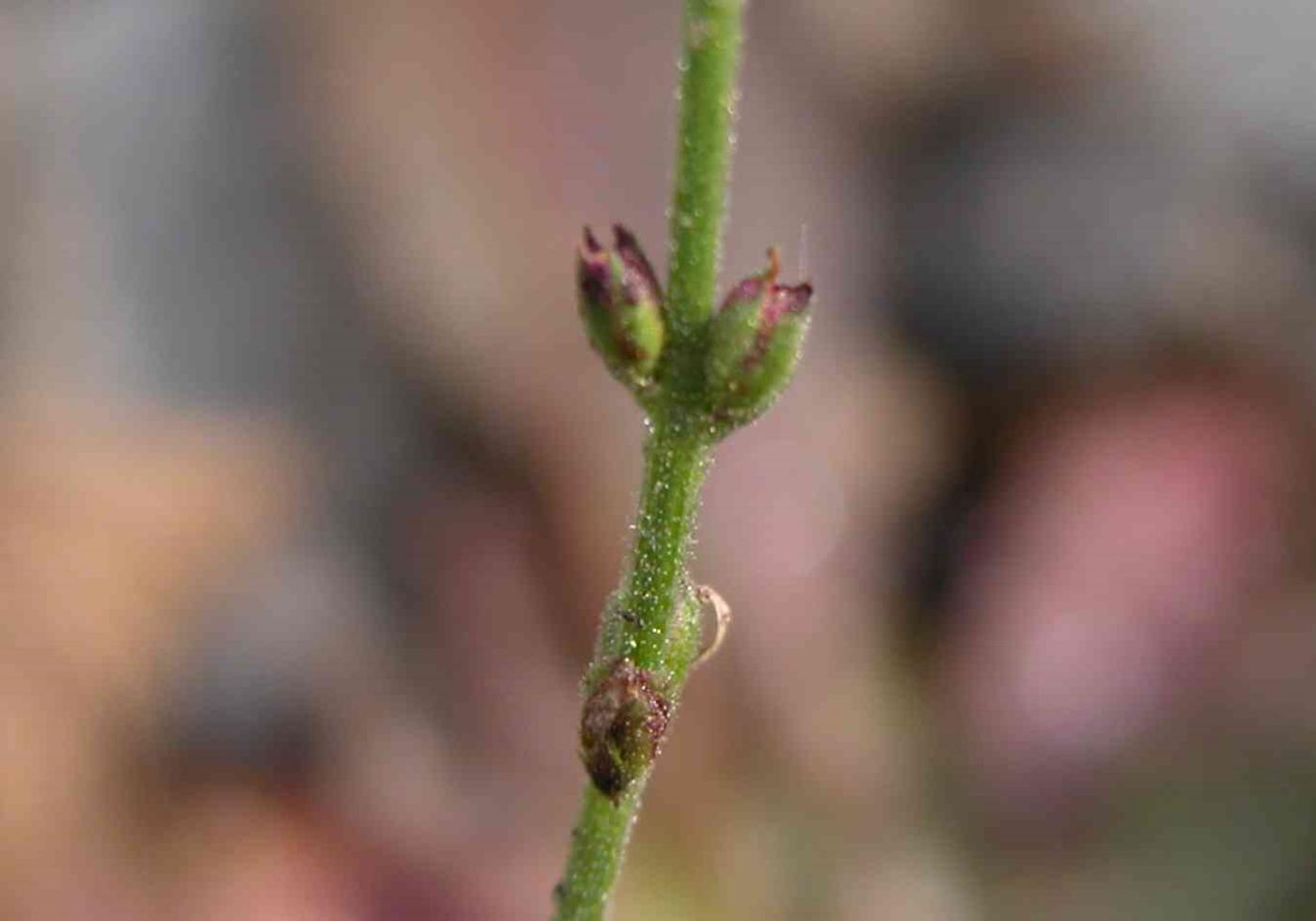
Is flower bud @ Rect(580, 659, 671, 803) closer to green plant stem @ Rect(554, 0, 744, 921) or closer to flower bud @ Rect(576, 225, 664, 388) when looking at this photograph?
green plant stem @ Rect(554, 0, 744, 921)

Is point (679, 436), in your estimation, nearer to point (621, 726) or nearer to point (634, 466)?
point (621, 726)

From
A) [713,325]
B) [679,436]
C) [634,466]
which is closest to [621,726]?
[679,436]

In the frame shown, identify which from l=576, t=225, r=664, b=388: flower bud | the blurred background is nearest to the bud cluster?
l=576, t=225, r=664, b=388: flower bud

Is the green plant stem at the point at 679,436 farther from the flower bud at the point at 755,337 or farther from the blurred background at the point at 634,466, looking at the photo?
the blurred background at the point at 634,466

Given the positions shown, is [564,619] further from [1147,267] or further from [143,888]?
[1147,267]

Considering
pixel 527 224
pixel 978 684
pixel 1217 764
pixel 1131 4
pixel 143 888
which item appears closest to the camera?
pixel 143 888

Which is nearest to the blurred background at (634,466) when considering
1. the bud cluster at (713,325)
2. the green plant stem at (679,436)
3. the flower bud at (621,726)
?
the green plant stem at (679,436)

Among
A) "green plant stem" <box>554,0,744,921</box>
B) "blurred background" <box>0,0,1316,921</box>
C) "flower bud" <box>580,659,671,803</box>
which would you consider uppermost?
"blurred background" <box>0,0,1316,921</box>

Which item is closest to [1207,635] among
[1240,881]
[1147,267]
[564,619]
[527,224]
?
[1240,881]
